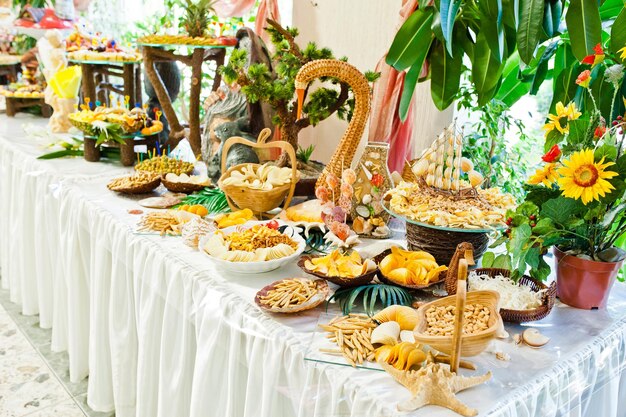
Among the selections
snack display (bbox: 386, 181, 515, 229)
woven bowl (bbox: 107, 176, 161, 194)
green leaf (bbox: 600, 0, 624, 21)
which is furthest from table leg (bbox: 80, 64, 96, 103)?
green leaf (bbox: 600, 0, 624, 21)

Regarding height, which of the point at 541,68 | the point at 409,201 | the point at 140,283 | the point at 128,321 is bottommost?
the point at 128,321

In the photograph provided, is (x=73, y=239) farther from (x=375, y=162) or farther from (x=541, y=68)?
(x=541, y=68)

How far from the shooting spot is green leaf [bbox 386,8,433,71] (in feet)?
5.24

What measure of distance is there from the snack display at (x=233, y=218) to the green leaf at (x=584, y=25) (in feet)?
3.07

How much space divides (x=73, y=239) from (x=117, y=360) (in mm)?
443

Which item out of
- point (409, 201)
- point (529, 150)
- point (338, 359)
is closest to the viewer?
point (338, 359)

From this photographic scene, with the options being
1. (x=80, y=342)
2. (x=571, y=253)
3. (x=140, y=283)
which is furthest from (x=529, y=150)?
(x=80, y=342)

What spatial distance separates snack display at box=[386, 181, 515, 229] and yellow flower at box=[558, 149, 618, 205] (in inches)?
9.7

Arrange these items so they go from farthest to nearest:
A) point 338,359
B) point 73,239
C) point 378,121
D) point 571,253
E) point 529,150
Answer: point 529,150 < point 378,121 < point 73,239 < point 571,253 < point 338,359

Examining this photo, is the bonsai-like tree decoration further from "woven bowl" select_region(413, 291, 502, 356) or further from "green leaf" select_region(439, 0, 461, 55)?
"woven bowl" select_region(413, 291, 502, 356)

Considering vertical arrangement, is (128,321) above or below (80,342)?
above

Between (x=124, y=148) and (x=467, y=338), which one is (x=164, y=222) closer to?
(x=124, y=148)

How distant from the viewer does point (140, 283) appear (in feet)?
4.97

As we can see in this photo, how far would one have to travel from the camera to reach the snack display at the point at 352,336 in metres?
0.98
